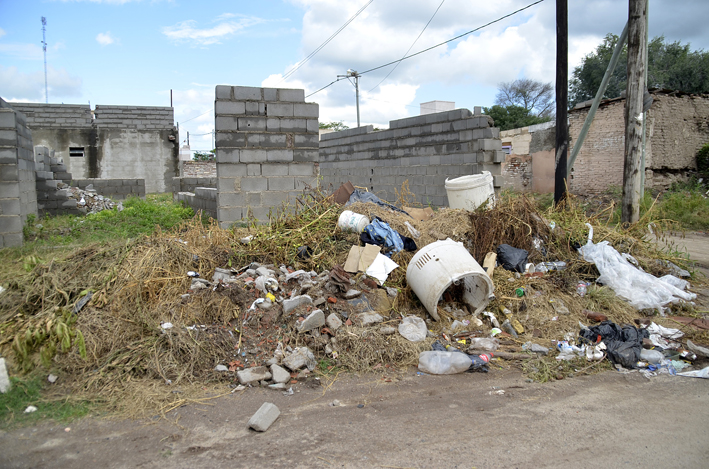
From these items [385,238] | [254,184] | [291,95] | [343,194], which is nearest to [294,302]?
[385,238]

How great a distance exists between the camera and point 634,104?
24.3 feet

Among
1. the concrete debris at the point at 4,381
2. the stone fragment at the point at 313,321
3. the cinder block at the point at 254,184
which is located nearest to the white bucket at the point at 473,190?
the cinder block at the point at 254,184

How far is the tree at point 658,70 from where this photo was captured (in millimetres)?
24266

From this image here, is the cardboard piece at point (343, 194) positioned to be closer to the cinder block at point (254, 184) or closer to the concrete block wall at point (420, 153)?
the cinder block at point (254, 184)

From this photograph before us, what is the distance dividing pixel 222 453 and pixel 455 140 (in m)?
8.86

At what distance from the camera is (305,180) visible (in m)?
7.95

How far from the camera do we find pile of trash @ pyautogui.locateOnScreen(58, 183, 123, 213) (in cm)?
1257

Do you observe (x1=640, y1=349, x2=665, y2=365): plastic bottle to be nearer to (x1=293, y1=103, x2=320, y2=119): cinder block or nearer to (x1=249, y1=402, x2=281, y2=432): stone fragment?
(x1=249, y1=402, x2=281, y2=432): stone fragment

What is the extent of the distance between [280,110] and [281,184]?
4.04 ft

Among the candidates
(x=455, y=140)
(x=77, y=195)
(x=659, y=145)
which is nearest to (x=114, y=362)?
(x=455, y=140)

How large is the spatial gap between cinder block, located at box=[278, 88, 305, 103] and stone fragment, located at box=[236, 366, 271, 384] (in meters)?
5.19

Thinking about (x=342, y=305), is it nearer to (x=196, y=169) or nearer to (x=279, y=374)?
(x=279, y=374)

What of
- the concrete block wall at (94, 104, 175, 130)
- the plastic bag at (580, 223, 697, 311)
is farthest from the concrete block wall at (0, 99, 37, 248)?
the concrete block wall at (94, 104, 175, 130)

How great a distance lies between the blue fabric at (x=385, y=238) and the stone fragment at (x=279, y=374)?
7.21 feet
